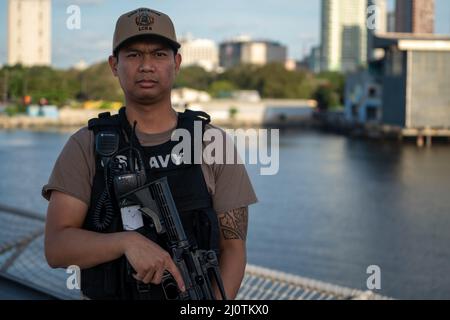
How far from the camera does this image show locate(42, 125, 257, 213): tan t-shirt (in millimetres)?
1463

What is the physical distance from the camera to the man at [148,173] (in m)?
1.42

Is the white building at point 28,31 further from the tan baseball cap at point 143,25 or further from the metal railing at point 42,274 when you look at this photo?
the tan baseball cap at point 143,25

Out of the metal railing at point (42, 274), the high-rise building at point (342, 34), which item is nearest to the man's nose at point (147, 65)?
the metal railing at point (42, 274)

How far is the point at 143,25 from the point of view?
4.86 ft

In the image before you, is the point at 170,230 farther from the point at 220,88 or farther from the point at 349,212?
the point at 220,88

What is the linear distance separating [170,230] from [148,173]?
0.44 ft

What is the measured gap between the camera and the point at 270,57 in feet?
497

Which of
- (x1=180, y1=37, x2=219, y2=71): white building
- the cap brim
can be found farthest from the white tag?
(x1=180, y1=37, x2=219, y2=71): white building

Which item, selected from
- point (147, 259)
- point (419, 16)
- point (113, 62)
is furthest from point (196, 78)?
point (147, 259)

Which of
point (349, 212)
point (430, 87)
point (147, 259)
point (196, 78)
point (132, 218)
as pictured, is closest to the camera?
point (147, 259)

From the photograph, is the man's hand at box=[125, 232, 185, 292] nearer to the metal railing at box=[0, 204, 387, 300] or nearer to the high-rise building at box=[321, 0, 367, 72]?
the metal railing at box=[0, 204, 387, 300]

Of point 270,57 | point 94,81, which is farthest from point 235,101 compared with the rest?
point 270,57

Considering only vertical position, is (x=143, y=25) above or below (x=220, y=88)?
below

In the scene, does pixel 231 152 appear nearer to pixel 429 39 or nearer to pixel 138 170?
pixel 138 170
